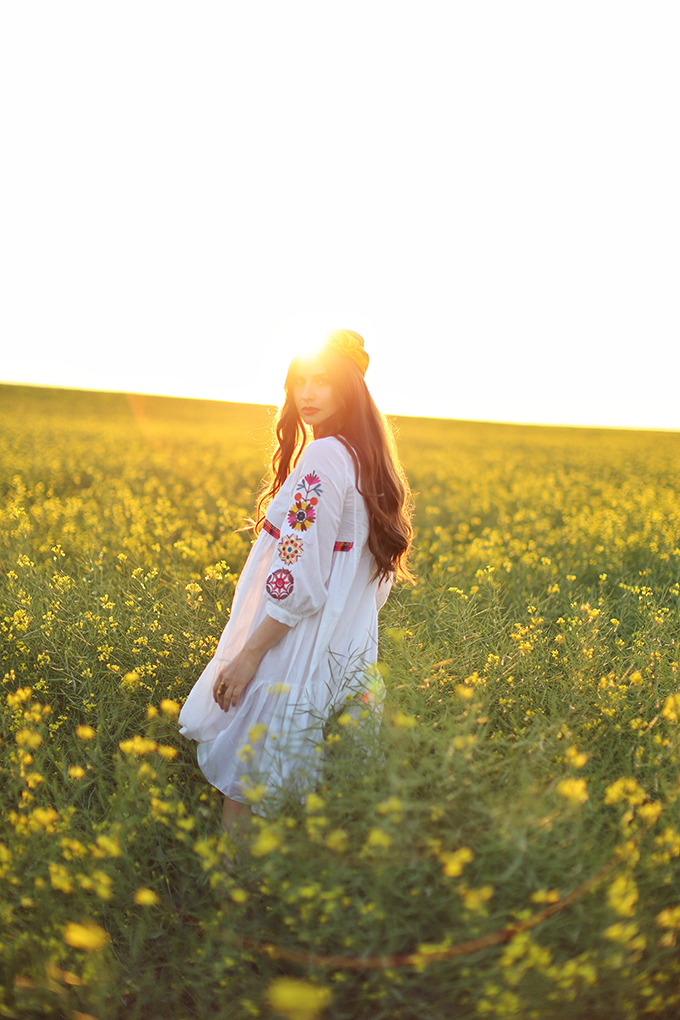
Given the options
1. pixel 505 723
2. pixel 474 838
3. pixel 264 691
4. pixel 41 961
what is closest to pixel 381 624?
pixel 505 723

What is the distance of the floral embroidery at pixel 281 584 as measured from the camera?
2.10 m

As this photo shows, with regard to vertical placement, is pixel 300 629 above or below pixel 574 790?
above

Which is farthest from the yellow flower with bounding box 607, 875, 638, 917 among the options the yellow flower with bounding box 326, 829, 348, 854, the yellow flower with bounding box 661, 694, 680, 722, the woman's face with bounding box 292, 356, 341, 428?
the woman's face with bounding box 292, 356, 341, 428

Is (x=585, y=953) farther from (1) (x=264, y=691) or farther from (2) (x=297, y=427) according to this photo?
(2) (x=297, y=427)

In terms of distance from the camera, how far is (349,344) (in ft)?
7.80

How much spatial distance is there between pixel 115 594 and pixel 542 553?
13.2 feet

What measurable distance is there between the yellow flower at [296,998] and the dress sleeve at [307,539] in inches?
40.9

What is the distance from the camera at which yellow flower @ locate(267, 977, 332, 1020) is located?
4.56 feet

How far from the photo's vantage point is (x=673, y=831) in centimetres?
181

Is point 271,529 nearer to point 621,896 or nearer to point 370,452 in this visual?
point 370,452

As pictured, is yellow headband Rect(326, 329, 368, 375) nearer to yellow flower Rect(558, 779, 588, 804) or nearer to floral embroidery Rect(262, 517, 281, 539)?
floral embroidery Rect(262, 517, 281, 539)

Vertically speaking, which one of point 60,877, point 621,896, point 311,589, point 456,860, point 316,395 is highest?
point 316,395

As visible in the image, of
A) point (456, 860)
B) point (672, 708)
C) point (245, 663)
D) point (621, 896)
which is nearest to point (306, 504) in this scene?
point (245, 663)

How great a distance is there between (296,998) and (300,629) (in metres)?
1.13
